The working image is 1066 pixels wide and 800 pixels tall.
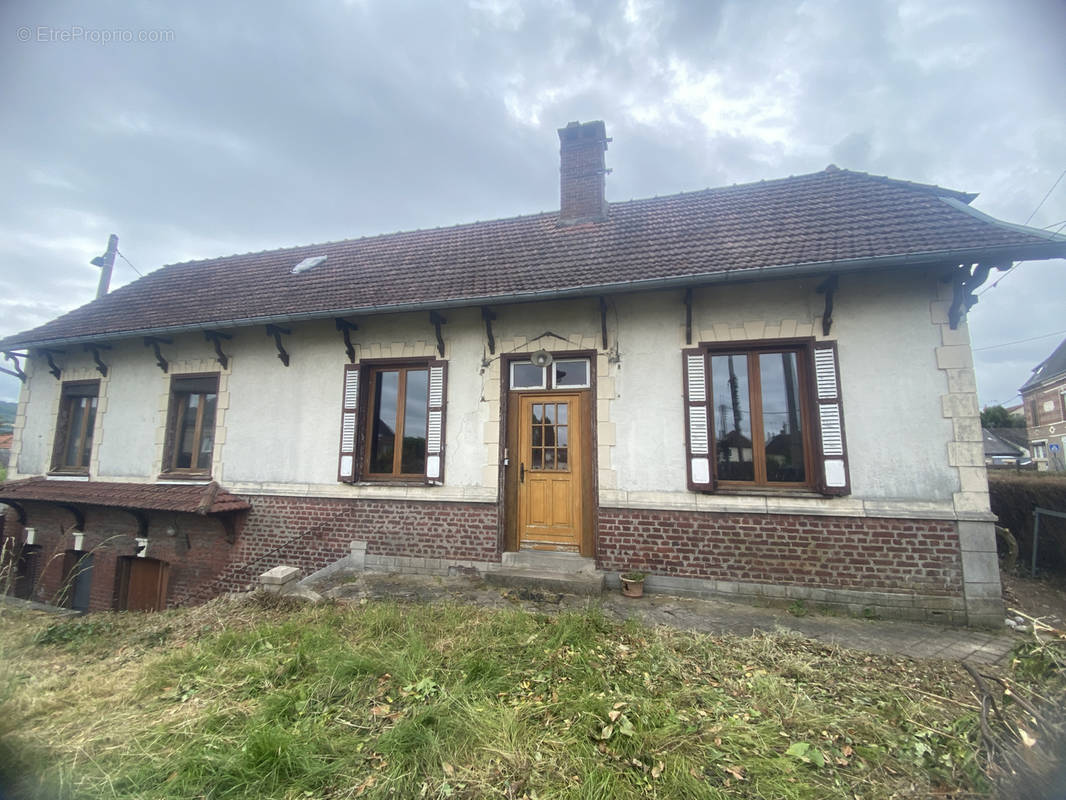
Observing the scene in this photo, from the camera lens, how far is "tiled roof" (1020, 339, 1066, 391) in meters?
27.5

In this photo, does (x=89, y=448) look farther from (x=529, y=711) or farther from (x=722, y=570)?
(x=722, y=570)

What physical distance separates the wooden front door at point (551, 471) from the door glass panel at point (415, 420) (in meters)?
1.36

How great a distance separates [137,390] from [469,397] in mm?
5818

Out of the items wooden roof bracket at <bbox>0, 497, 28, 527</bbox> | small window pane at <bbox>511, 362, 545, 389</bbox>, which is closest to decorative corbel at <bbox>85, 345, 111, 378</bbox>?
wooden roof bracket at <bbox>0, 497, 28, 527</bbox>

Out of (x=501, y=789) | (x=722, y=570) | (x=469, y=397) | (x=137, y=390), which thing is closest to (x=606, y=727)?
(x=501, y=789)

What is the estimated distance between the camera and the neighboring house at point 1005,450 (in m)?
21.1

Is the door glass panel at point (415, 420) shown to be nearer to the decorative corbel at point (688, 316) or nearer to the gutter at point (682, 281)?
the gutter at point (682, 281)

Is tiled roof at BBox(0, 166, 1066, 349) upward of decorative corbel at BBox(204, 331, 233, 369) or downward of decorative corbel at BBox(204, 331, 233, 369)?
upward

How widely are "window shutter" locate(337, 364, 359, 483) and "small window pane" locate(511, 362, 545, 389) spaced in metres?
2.22

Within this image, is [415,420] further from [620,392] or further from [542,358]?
[620,392]

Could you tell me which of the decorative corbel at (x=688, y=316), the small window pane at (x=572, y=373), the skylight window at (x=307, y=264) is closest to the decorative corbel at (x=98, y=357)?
the skylight window at (x=307, y=264)

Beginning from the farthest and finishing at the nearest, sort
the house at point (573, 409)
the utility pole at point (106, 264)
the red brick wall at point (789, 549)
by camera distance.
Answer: the utility pole at point (106, 264) → the house at point (573, 409) → the red brick wall at point (789, 549)

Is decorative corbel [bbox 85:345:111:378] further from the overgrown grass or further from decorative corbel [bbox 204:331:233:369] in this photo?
the overgrown grass

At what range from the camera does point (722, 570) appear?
4918 millimetres
